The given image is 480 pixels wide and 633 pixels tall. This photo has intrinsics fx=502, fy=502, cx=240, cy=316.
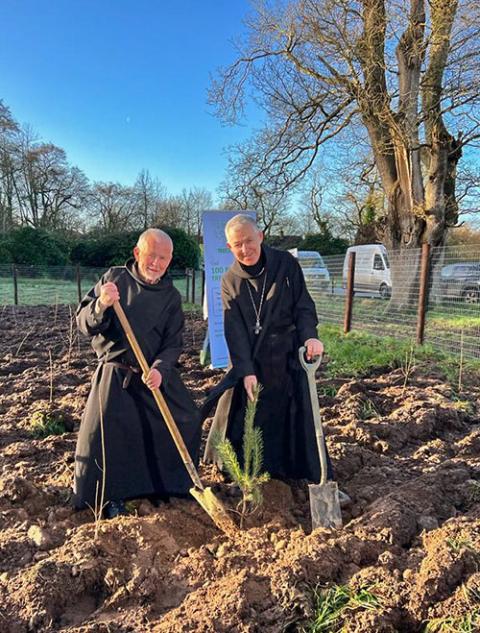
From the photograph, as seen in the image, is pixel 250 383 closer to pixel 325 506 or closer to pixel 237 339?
pixel 237 339

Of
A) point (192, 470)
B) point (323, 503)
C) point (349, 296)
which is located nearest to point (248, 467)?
point (192, 470)

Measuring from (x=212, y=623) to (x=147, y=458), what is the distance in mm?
1221

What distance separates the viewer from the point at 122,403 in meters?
2.86

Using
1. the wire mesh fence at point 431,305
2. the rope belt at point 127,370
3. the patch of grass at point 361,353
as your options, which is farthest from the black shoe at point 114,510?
the wire mesh fence at point 431,305

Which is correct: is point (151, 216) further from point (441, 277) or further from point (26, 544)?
point (26, 544)

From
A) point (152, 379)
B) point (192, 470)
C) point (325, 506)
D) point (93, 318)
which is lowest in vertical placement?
point (325, 506)

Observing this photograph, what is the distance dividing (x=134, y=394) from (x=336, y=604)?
1.50m

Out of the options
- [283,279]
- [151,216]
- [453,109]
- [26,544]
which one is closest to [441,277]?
[453,109]

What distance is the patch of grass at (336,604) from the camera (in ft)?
6.21

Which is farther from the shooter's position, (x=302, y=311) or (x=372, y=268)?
(x=372, y=268)

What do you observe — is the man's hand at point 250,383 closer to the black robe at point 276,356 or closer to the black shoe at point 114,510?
the black robe at point 276,356

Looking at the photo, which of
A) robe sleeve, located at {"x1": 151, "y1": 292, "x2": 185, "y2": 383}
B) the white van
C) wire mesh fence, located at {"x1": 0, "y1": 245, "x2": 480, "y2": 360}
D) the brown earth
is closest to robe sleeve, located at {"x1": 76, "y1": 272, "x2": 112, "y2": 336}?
robe sleeve, located at {"x1": 151, "y1": 292, "x2": 185, "y2": 383}

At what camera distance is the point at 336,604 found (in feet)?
6.51

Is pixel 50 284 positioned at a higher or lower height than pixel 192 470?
higher
